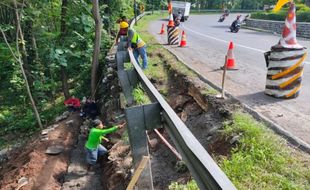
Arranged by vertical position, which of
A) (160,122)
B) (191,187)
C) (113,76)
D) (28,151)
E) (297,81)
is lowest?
(28,151)

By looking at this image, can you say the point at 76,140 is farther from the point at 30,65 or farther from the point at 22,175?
the point at 30,65

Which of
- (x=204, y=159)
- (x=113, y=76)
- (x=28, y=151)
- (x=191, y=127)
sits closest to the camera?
(x=204, y=159)

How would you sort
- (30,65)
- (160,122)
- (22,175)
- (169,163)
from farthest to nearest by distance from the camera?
1. (30,65)
2. (22,175)
3. (169,163)
4. (160,122)

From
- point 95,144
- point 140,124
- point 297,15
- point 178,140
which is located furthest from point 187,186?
point 297,15

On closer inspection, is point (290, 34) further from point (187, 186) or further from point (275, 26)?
point (275, 26)

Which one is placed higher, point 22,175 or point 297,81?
point 297,81

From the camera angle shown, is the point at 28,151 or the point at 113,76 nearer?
the point at 28,151

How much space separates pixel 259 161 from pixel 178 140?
1.73 metres

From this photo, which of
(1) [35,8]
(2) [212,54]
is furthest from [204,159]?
(1) [35,8]

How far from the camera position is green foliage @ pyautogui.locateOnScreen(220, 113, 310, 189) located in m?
3.79

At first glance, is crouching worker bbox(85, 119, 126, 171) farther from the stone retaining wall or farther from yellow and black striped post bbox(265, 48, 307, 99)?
the stone retaining wall

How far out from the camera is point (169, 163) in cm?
553

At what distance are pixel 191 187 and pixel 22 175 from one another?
539 cm

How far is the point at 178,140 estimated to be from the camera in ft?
9.74
